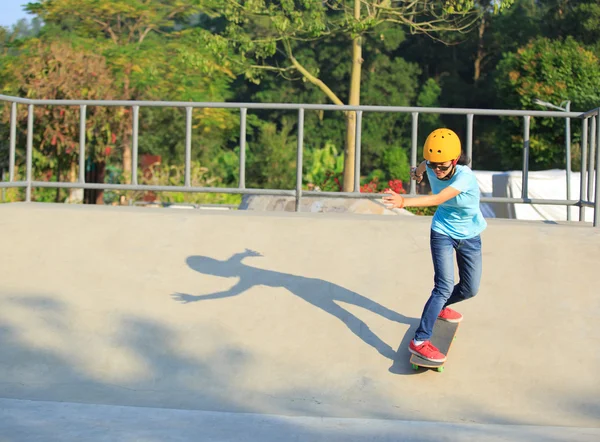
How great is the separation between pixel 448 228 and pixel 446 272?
0.28 m

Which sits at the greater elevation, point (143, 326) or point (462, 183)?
point (462, 183)

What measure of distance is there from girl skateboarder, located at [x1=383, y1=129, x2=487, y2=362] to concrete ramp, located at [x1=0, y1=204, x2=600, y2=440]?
35 centimetres

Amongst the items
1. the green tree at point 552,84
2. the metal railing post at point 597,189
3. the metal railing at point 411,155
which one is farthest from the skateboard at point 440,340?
the green tree at point 552,84

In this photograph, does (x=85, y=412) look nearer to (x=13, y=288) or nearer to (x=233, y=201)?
(x=13, y=288)

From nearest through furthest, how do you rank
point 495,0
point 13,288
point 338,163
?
point 13,288 → point 495,0 → point 338,163

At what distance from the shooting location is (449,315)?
18.7 feet

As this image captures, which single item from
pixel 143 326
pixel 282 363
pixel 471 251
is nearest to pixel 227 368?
pixel 282 363

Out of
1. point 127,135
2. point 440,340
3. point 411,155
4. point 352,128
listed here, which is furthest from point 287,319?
point 127,135

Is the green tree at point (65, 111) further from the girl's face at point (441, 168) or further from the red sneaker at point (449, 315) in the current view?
the girl's face at point (441, 168)

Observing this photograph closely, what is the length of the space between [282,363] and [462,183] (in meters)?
1.62

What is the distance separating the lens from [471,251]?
5.43 meters

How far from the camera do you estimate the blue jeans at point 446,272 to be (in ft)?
17.4

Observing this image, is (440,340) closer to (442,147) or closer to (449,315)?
(449,315)

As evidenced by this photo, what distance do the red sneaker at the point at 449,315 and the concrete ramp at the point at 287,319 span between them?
0.13 meters
